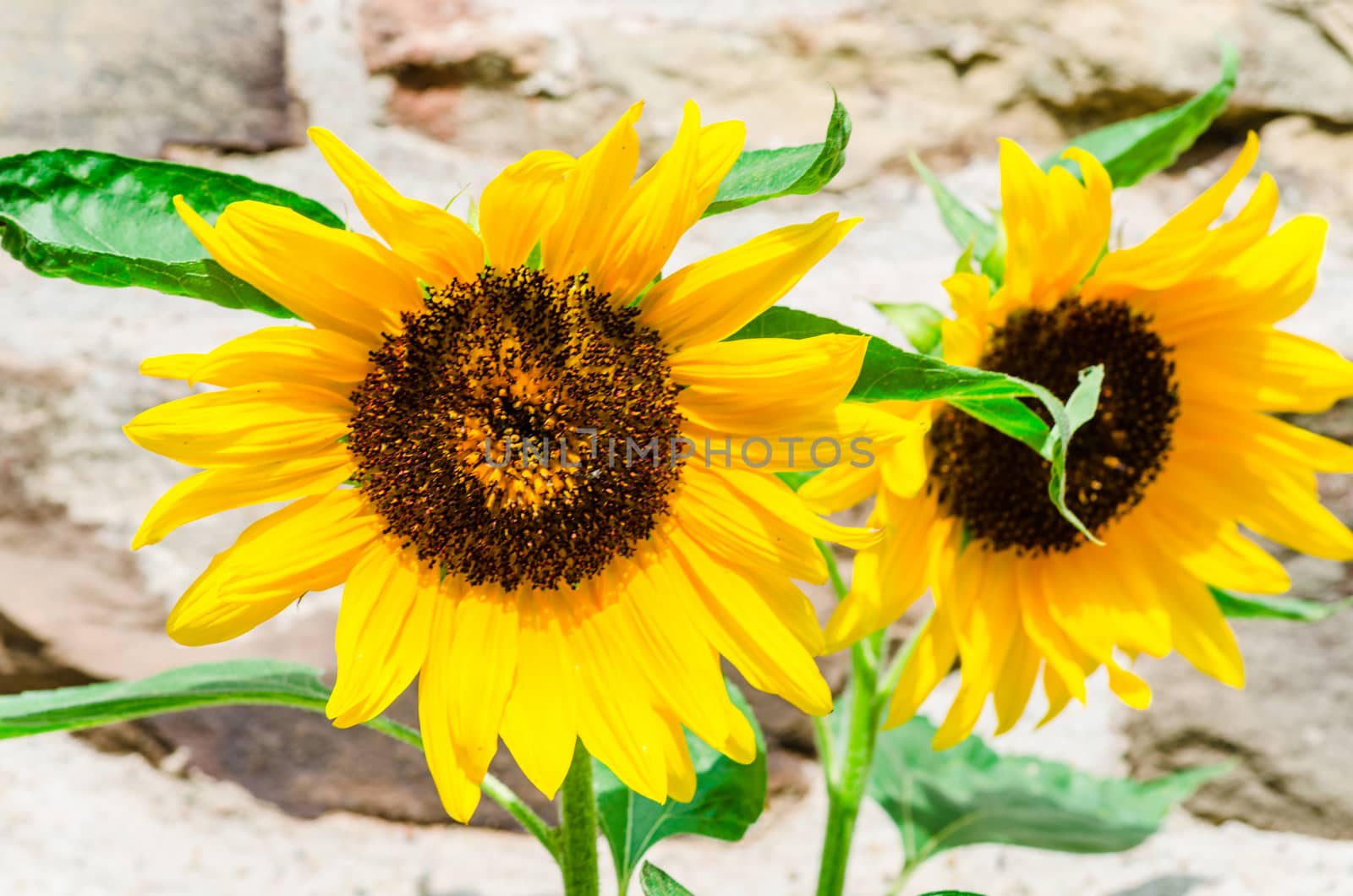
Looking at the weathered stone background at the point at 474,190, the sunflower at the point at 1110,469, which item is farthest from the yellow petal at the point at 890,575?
the weathered stone background at the point at 474,190

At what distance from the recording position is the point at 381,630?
0.58 metres

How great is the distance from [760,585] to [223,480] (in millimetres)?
256

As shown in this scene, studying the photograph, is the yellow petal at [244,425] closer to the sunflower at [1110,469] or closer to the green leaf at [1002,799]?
the sunflower at [1110,469]

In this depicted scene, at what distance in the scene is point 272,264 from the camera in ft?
1.76

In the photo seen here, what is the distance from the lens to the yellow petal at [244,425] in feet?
1.77

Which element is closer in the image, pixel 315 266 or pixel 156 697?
pixel 315 266

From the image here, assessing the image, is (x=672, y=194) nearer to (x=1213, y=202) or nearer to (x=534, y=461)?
(x=534, y=461)

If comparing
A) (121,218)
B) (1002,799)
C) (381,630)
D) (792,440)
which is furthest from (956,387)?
(1002,799)

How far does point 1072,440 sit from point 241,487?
1.68 ft

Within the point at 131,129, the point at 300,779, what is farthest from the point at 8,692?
the point at 131,129

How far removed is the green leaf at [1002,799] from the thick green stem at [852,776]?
156 mm

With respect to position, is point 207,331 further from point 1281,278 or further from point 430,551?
point 1281,278

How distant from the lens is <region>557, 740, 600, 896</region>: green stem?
2.16ft

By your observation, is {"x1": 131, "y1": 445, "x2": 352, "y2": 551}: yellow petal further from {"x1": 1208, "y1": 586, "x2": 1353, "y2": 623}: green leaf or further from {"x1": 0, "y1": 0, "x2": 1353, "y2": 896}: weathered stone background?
{"x1": 1208, "y1": 586, "x2": 1353, "y2": 623}: green leaf
